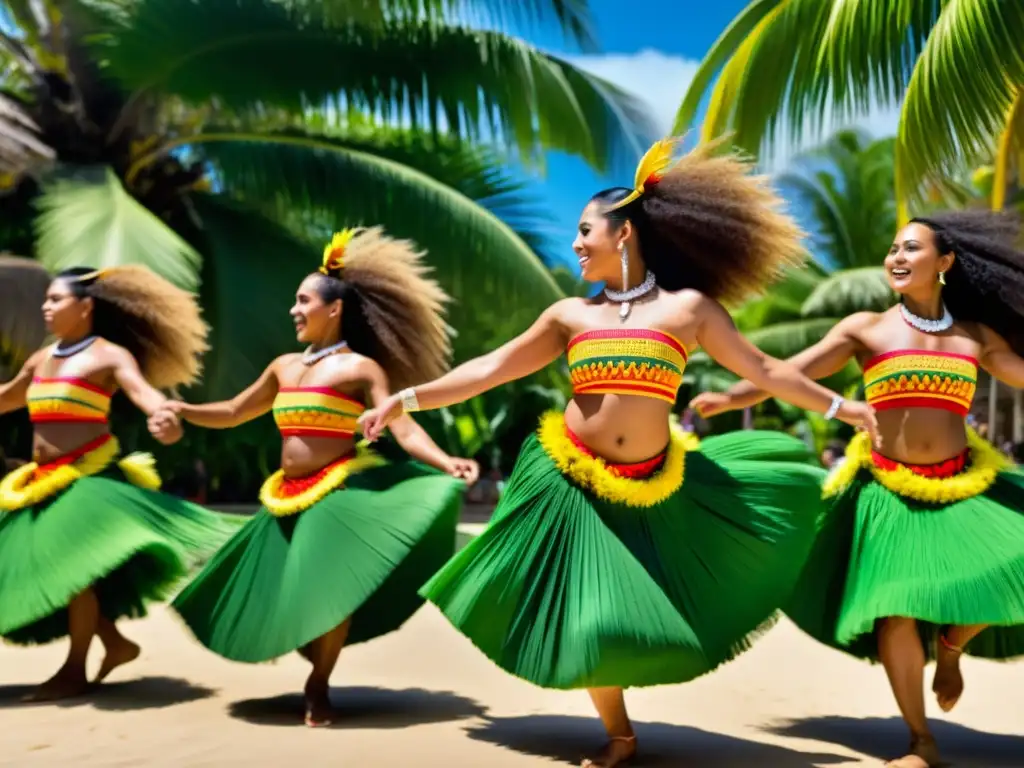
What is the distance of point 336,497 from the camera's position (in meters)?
4.40

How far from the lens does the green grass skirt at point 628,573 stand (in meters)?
3.37

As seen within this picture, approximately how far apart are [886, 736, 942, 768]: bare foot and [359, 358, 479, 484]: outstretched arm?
1.57m

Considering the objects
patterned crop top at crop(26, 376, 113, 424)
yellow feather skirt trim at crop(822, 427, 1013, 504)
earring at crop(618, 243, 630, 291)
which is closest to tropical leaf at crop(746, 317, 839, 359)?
patterned crop top at crop(26, 376, 113, 424)

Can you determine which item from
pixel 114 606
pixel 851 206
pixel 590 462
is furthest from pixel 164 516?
pixel 851 206

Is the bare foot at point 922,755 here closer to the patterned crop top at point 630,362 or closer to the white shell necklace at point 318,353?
the patterned crop top at point 630,362

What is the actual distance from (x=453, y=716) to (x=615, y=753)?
3.41 ft

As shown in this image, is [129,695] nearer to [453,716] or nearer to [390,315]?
[453,716]

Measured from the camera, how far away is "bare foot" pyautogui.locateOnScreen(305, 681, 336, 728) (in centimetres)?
426

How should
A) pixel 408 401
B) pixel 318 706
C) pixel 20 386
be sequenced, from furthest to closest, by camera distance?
pixel 20 386
pixel 318 706
pixel 408 401

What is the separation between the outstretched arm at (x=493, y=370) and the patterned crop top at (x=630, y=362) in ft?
0.58

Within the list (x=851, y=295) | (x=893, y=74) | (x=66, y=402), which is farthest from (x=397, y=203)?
(x=851, y=295)

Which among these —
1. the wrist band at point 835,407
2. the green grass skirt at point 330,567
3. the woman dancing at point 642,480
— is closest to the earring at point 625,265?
the woman dancing at point 642,480

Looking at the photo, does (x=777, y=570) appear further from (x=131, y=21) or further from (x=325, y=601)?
(x=131, y=21)

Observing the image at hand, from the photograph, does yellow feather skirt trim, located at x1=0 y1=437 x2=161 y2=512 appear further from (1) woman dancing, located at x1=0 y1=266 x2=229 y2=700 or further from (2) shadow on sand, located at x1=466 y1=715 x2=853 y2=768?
(2) shadow on sand, located at x1=466 y1=715 x2=853 y2=768
